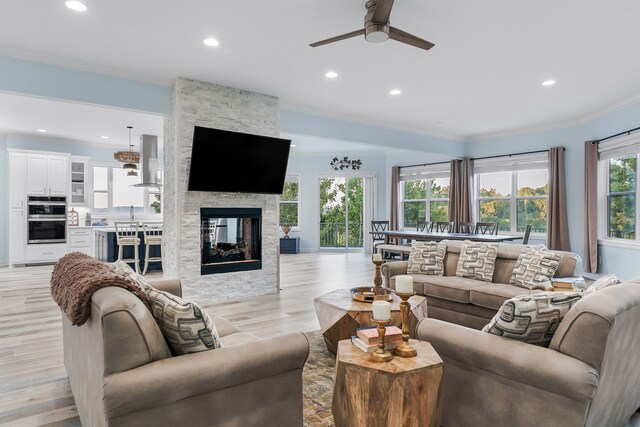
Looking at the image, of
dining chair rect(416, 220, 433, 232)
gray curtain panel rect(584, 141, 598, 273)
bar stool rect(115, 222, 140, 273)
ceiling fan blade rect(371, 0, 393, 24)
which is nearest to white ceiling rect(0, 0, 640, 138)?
ceiling fan blade rect(371, 0, 393, 24)

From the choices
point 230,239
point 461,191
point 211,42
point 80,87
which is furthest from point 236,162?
point 461,191

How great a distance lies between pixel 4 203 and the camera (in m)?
8.05

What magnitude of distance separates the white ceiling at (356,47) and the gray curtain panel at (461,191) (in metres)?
2.79

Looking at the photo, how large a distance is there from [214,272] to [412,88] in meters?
3.49

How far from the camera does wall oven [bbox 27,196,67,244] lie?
314 inches

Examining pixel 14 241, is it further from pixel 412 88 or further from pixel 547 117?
pixel 547 117

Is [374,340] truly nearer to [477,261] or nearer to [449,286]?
[449,286]

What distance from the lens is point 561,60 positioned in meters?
4.12

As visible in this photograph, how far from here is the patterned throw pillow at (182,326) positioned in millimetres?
1646

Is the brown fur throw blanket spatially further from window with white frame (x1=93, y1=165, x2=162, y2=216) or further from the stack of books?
window with white frame (x1=93, y1=165, x2=162, y2=216)

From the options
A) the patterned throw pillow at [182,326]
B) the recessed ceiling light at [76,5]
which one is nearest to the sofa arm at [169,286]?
the patterned throw pillow at [182,326]

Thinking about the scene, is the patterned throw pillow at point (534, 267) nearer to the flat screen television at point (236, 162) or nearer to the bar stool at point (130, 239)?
the flat screen television at point (236, 162)

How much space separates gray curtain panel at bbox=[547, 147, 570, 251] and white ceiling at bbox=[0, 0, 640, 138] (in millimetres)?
1394

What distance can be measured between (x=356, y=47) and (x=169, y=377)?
11.0ft
